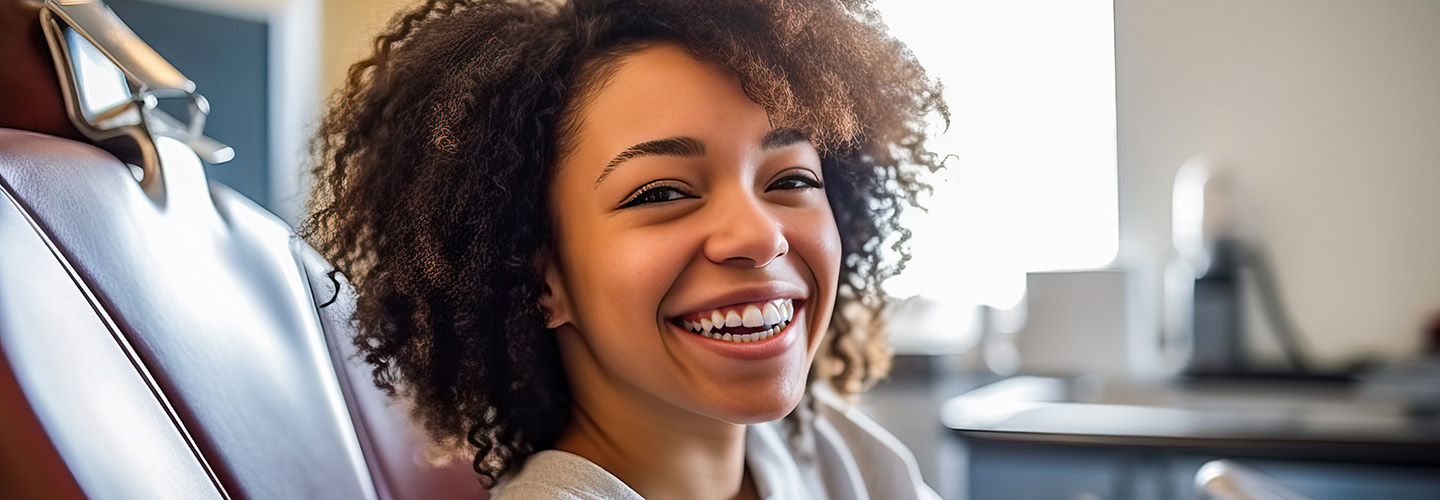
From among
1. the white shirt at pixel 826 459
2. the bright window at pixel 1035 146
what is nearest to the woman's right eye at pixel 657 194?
the white shirt at pixel 826 459

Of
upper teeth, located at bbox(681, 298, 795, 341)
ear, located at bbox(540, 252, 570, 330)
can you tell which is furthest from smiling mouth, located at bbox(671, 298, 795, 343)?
ear, located at bbox(540, 252, 570, 330)

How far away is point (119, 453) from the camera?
597 mm

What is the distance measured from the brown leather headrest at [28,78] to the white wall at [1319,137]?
2.31m

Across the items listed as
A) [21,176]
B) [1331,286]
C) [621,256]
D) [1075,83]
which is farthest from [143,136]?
[1331,286]

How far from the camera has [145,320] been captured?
0.71 meters

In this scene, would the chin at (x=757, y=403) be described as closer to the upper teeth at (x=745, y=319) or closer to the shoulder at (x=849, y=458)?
the upper teeth at (x=745, y=319)

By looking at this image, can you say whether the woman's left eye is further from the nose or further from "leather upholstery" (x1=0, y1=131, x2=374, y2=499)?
"leather upholstery" (x1=0, y1=131, x2=374, y2=499)

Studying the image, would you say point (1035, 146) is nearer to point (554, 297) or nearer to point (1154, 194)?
point (1154, 194)

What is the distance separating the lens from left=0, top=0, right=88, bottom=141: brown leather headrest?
2.38 feet

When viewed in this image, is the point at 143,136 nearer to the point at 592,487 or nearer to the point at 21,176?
the point at 21,176

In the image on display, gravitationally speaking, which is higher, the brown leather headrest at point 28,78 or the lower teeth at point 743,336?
the brown leather headrest at point 28,78

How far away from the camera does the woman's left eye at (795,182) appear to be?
75cm

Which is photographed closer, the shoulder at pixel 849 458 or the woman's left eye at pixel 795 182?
the woman's left eye at pixel 795 182

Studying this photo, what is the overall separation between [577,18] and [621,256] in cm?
19
